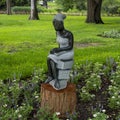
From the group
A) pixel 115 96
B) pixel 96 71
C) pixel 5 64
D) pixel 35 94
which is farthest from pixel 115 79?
pixel 5 64

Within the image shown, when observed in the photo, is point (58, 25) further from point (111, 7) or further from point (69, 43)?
point (111, 7)

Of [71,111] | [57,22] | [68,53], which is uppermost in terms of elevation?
[57,22]

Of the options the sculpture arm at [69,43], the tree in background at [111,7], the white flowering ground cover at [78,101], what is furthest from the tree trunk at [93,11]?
the sculpture arm at [69,43]

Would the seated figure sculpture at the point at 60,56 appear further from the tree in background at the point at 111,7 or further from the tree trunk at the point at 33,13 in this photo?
the tree in background at the point at 111,7

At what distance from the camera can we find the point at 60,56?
602cm

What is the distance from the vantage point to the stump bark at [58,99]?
6.14 metres

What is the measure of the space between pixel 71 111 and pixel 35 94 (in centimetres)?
75

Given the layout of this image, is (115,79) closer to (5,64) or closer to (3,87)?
(3,87)

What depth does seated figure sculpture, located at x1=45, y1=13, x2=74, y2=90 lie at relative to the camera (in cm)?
595

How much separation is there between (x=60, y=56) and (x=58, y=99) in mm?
703

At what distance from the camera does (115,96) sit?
6367mm

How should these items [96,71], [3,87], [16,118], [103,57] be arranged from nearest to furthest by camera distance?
1. [16,118]
2. [3,87]
3. [96,71]
4. [103,57]

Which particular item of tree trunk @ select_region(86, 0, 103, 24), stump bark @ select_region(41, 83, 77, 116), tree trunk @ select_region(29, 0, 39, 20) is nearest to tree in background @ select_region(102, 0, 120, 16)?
tree trunk @ select_region(29, 0, 39, 20)

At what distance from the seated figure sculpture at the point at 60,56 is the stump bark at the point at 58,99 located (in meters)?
0.11
